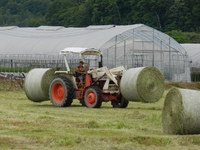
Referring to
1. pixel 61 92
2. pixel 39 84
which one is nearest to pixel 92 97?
pixel 61 92

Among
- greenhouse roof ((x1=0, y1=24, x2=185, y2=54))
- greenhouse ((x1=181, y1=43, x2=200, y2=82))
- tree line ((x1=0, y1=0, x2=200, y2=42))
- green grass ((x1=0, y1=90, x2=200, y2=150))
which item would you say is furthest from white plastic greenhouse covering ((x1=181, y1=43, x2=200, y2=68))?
green grass ((x1=0, y1=90, x2=200, y2=150))

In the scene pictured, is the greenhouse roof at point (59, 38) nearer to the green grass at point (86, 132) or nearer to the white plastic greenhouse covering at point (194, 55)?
the white plastic greenhouse covering at point (194, 55)

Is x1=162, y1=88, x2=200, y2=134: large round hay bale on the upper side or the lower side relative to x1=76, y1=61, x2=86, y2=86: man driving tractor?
lower

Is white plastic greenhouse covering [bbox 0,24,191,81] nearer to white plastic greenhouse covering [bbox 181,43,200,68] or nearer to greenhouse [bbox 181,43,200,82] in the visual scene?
greenhouse [bbox 181,43,200,82]

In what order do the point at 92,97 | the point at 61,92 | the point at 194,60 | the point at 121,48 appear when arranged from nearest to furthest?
the point at 92,97, the point at 61,92, the point at 121,48, the point at 194,60

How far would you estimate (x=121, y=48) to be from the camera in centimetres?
4894

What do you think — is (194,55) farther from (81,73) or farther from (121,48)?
(81,73)

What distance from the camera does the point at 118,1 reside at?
9675cm

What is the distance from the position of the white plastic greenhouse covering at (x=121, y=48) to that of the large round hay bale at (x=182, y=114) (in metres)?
31.1

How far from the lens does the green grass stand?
14781 millimetres

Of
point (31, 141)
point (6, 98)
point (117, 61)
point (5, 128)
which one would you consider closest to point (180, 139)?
point (31, 141)

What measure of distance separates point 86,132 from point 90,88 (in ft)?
31.0

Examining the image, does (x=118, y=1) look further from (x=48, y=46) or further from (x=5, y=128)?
(x=5, y=128)

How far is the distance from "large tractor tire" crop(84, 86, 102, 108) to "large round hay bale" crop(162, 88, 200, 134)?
909 cm
